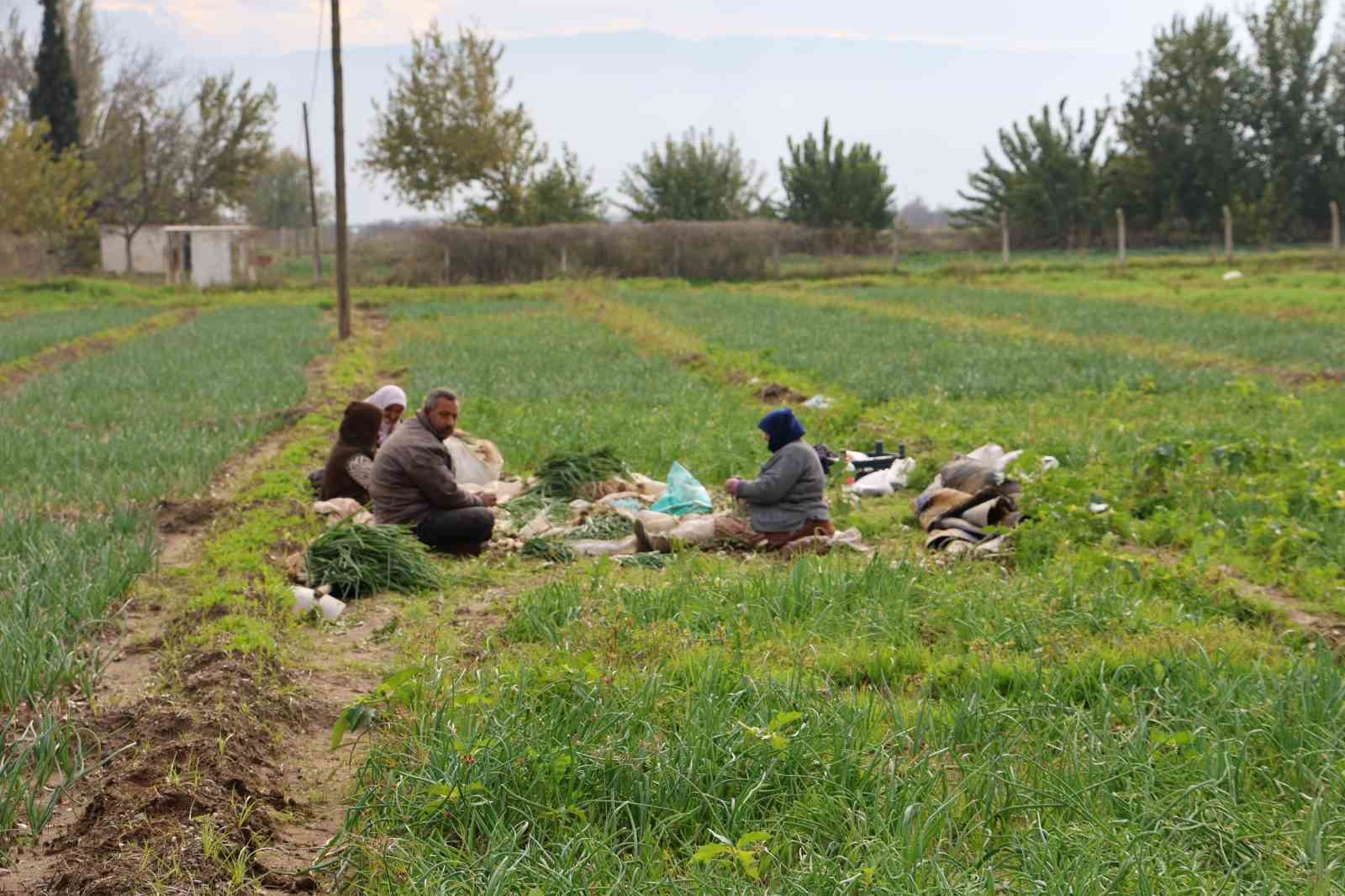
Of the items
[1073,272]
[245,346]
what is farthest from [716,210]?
[245,346]

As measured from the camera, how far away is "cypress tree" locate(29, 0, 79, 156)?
165 feet

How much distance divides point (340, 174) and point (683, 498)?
684 inches

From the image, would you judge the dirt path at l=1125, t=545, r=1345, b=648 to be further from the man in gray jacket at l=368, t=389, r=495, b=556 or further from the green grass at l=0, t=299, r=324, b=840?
the green grass at l=0, t=299, r=324, b=840

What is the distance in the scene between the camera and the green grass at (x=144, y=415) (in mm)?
10203

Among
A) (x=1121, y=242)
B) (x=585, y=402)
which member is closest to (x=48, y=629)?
(x=585, y=402)

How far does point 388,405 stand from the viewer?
10.3m

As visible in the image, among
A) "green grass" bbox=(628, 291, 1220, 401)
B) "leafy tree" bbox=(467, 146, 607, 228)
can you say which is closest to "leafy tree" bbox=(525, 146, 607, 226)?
"leafy tree" bbox=(467, 146, 607, 228)

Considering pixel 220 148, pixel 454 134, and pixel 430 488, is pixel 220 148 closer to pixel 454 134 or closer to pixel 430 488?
pixel 454 134

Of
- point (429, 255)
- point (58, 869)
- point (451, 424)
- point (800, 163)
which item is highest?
point (800, 163)

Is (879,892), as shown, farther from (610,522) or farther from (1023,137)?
(1023,137)

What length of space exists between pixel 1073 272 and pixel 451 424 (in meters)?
37.4

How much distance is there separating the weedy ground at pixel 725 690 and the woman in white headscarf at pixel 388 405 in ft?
2.90

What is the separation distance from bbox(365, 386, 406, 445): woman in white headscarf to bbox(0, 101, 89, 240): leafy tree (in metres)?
36.0

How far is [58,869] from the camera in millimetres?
4070
